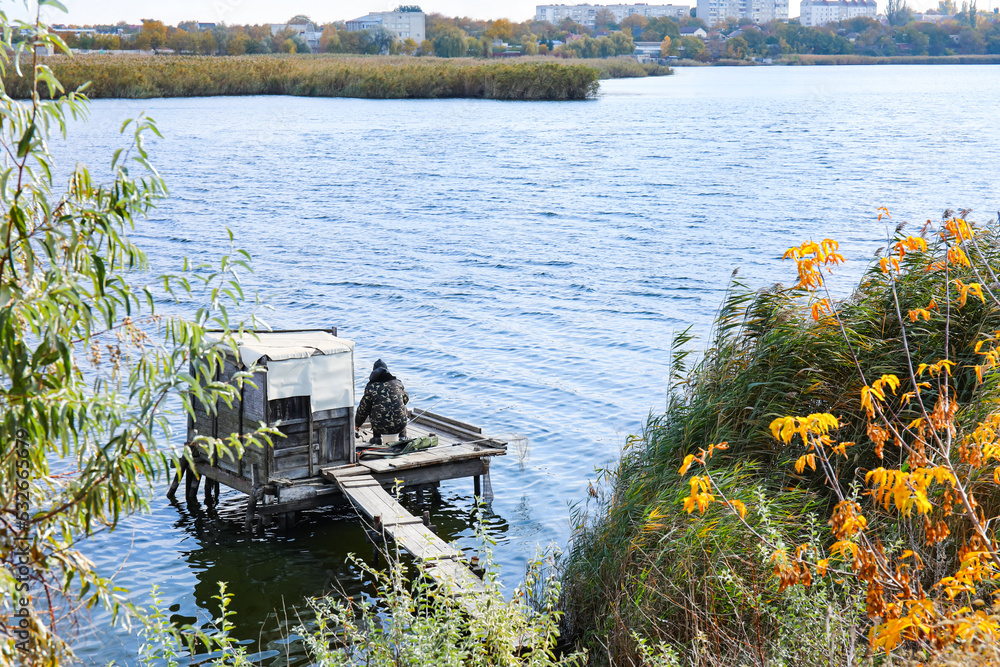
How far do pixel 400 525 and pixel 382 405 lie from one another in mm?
3110

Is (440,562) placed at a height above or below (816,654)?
below

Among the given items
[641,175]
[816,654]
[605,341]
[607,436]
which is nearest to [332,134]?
Result: [641,175]

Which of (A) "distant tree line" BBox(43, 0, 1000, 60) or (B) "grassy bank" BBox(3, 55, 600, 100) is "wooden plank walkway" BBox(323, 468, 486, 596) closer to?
(B) "grassy bank" BBox(3, 55, 600, 100)

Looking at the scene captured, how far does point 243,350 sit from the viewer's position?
1321 cm

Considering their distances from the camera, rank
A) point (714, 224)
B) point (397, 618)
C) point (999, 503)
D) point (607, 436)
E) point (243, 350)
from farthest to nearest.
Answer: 1. point (714, 224)
2. point (607, 436)
3. point (243, 350)
4. point (999, 503)
5. point (397, 618)

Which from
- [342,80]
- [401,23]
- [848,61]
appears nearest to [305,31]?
[401,23]

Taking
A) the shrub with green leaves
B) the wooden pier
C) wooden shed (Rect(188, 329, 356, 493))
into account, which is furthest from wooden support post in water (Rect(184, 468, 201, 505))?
the shrub with green leaves

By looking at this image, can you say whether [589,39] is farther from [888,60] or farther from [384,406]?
[384,406]

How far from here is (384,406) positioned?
14.8 m

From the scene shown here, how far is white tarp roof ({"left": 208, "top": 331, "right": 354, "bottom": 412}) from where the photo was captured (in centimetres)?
1299

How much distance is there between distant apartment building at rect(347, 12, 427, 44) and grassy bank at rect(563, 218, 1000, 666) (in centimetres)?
13974

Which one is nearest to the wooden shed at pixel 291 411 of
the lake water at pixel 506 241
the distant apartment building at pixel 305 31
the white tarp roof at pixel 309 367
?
the white tarp roof at pixel 309 367

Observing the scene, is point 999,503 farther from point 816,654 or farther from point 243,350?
point 243,350

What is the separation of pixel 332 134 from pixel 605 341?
4349 centimetres
